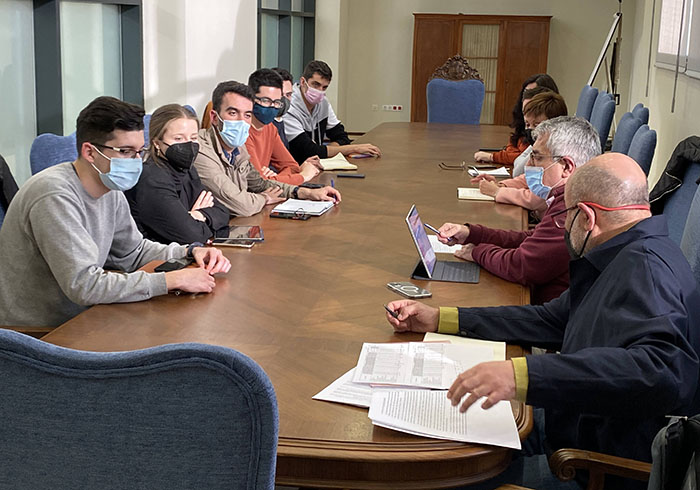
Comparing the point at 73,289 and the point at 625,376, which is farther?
the point at 73,289

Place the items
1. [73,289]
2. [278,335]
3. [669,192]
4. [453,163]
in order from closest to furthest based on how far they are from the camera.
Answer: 1. [278,335]
2. [73,289]
3. [669,192]
4. [453,163]

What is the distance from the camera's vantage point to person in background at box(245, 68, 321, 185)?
455 centimetres

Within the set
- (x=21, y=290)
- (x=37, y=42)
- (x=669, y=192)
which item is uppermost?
(x=37, y=42)

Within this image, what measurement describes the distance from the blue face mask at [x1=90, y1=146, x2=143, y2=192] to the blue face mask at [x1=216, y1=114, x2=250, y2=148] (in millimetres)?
1347

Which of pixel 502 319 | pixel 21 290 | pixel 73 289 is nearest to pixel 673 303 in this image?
pixel 502 319

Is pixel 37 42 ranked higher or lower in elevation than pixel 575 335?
higher

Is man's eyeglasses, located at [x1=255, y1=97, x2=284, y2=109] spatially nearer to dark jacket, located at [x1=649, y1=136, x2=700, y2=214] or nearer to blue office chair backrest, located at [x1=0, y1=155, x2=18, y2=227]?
blue office chair backrest, located at [x1=0, y1=155, x2=18, y2=227]

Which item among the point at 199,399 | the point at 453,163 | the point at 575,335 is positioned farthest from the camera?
the point at 453,163

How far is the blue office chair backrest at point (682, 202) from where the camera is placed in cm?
306

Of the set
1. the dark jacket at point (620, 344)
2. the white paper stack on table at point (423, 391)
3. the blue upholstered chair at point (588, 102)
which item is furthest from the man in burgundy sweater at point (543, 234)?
the blue upholstered chair at point (588, 102)

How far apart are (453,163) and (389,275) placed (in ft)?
9.15

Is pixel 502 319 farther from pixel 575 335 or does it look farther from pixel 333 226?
pixel 333 226

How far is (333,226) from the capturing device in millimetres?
3428

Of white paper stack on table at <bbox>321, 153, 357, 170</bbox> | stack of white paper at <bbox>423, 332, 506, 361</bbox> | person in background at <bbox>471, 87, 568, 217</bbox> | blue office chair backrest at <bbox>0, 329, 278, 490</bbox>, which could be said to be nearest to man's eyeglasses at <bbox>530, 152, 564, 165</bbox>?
person in background at <bbox>471, 87, 568, 217</bbox>
